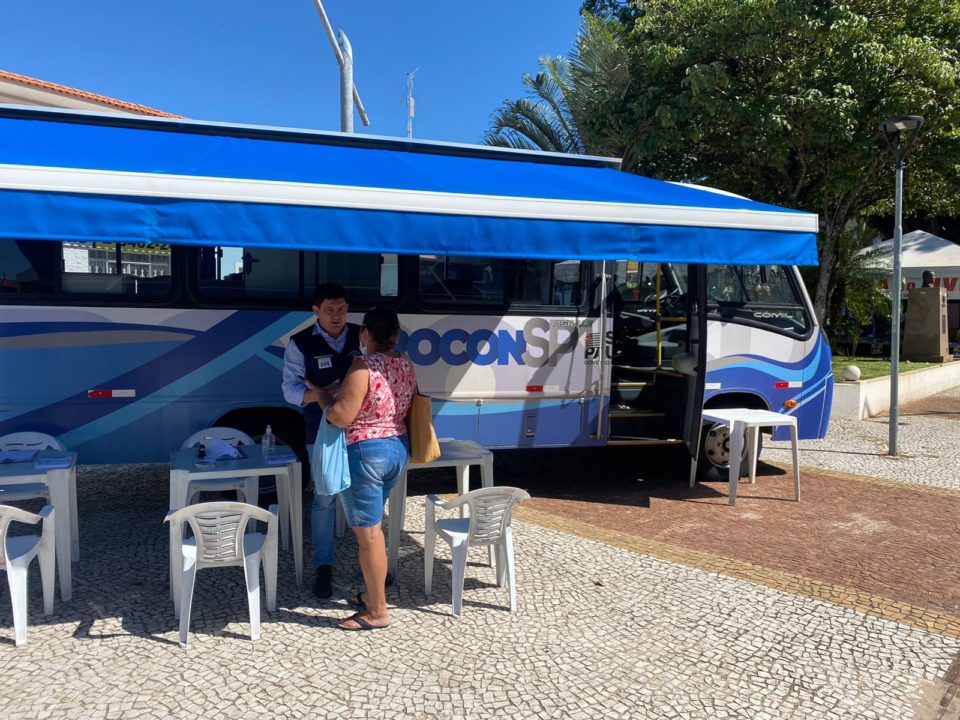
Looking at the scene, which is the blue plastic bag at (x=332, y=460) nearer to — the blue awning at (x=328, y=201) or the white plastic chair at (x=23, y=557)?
the blue awning at (x=328, y=201)

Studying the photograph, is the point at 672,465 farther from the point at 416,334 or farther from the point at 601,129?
the point at 601,129

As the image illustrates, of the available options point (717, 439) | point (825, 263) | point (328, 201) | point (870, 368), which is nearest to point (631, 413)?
point (717, 439)

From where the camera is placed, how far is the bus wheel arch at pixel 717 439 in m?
6.89

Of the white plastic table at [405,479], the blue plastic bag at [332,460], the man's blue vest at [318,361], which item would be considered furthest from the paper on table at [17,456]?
the white plastic table at [405,479]

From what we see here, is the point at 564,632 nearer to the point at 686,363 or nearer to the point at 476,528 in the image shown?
the point at 476,528

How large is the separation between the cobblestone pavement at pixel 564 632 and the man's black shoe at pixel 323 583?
9cm

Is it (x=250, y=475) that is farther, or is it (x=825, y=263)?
(x=825, y=263)

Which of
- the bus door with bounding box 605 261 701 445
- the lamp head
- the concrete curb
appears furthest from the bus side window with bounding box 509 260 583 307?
the concrete curb

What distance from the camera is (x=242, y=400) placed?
5555 mm

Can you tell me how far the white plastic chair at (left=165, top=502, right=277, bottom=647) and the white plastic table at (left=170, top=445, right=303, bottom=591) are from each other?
0.85ft

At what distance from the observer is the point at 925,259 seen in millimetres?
19984

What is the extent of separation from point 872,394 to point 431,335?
8.83 meters

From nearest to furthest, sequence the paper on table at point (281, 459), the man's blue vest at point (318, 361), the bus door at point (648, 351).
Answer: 1. the man's blue vest at point (318, 361)
2. the paper on table at point (281, 459)
3. the bus door at point (648, 351)

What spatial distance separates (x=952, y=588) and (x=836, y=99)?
9045mm
